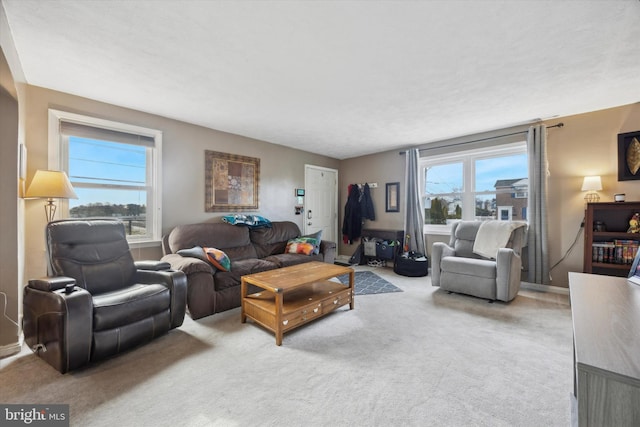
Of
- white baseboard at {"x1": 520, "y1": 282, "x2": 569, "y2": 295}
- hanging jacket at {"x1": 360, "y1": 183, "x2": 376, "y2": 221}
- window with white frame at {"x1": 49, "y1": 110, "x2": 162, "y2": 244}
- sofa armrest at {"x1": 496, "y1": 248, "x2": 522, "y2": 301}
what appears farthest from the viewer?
hanging jacket at {"x1": 360, "y1": 183, "x2": 376, "y2": 221}

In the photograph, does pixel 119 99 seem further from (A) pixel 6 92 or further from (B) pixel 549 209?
(B) pixel 549 209

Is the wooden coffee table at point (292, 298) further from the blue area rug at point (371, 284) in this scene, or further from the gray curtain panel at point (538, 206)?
the gray curtain panel at point (538, 206)

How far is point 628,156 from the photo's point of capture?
9.89 ft

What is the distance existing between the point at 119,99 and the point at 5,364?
2.49 metres


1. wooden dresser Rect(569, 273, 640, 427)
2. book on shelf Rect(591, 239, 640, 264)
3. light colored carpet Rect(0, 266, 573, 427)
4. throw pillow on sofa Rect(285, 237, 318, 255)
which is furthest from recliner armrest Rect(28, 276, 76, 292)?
book on shelf Rect(591, 239, 640, 264)

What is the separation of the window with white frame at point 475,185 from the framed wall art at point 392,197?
1.52ft

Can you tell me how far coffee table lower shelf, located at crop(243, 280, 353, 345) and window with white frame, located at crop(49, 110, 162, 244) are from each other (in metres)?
1.78

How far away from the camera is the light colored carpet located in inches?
54.6

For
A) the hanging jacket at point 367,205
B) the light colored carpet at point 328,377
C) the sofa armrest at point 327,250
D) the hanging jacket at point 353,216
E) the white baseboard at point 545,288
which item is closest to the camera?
the light colored carpet at point 328,377

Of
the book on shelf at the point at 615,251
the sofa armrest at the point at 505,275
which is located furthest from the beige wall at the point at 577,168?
the sofa armrest at the point at 505,275

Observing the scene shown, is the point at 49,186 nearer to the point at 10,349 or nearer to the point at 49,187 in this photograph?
the point at 49,187

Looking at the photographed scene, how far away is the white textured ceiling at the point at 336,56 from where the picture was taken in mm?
1578

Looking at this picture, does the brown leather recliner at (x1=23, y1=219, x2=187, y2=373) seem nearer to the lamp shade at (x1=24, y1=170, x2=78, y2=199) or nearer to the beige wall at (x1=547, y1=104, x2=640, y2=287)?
the lamp shade at (x1=24, y1=170, x2=78, y2=199)

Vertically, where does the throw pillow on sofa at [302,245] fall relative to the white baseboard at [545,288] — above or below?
above
